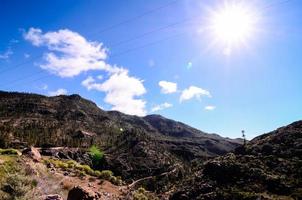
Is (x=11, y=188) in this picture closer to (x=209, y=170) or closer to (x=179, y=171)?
(x=209, y=170)

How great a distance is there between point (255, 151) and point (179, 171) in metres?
20.0

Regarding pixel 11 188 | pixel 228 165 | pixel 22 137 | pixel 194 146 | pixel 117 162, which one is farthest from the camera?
pixel 194 146

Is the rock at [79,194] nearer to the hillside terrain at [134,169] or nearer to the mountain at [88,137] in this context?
the hillside terrain at [134,169]

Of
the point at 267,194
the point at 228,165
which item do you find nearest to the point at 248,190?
the point at 267,194

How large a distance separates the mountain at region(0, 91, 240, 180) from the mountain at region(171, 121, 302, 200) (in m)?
23.3

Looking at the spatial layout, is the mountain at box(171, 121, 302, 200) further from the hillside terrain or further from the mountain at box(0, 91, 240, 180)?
the mountain at box(0, 91, 240, 180)

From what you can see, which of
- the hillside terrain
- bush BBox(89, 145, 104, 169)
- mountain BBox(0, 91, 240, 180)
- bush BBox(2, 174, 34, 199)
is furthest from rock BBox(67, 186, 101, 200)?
bush BBox(89, 145, 104, 169)

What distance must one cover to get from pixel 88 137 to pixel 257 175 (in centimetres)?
8772

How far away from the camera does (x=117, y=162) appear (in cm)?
8569

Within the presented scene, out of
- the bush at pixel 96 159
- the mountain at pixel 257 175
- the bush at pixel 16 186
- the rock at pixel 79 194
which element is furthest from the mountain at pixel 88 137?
the bush at pixel 16 186

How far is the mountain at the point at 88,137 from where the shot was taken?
86644mm

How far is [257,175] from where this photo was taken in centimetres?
5178

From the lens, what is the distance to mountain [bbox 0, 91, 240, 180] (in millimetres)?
86644

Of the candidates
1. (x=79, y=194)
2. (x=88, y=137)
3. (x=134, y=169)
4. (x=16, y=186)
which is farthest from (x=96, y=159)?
(x=16, y=186)
